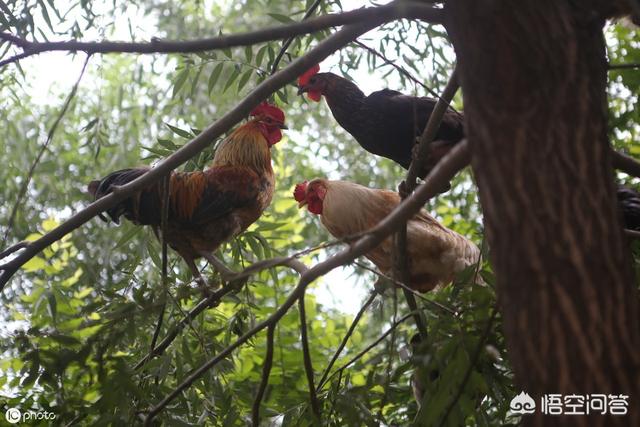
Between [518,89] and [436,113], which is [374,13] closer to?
[518,89]

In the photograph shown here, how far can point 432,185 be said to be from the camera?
1.13 meters

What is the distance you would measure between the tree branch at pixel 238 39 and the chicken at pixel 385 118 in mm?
1137

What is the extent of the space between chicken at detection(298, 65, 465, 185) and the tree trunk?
127cm

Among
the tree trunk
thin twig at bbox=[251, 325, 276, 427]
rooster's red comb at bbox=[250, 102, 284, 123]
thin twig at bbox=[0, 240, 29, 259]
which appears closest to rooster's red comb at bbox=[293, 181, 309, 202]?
rooster's red comb at bbox=[250, 102, 284, 123]

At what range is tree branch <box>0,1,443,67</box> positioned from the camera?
118 centimetres

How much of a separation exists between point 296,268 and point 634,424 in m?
0.58

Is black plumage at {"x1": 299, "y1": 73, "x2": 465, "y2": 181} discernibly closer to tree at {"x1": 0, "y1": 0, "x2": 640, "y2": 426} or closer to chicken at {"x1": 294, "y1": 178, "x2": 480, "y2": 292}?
chicken at {"x1": 294, "y1": 178, "x2": 480, "y2": 292}

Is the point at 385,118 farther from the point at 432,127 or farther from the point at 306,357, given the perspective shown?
the point at 306,357

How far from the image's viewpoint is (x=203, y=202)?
2.52 m

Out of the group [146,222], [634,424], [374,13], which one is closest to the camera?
[634,424]

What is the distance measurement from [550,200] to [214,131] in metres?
0.63

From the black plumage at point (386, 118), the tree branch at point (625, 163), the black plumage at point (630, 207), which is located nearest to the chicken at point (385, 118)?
the black plumage at point (386, 118)

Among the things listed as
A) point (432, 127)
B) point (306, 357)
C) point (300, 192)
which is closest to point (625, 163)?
point (432, 127)

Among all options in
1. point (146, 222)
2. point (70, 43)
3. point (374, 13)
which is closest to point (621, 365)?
point (374, 13)
